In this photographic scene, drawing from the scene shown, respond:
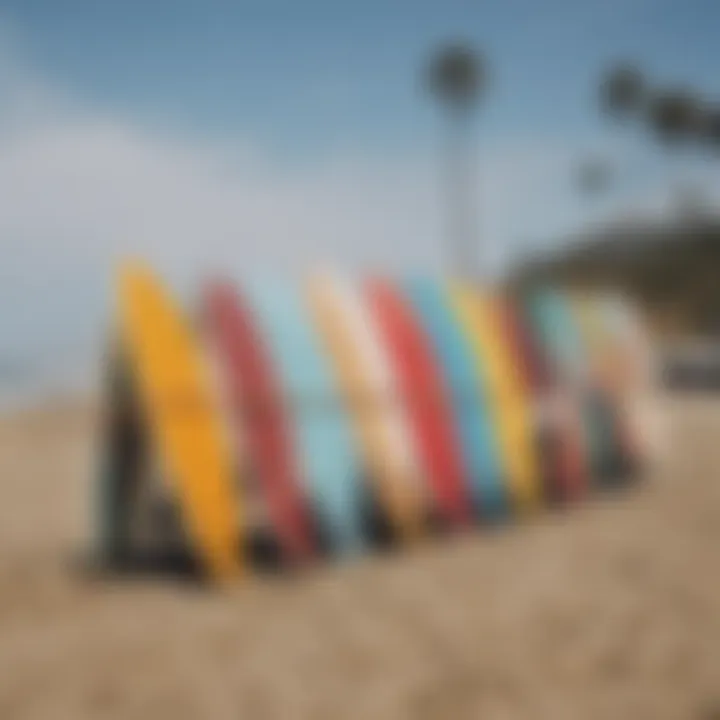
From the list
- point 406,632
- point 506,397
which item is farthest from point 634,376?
point 406,632

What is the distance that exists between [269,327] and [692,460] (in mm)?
4498

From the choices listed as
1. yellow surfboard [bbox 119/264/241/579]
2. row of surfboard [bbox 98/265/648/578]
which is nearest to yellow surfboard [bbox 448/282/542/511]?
row of surfboard [bbox 98/265/648/578]

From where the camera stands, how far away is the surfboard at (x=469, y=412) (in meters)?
6.23

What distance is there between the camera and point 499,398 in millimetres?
6531

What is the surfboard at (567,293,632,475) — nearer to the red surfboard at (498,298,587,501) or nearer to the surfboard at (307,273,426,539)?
the red surfboard at (498,298,587,501)

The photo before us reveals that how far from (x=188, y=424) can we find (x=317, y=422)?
2.40 feet

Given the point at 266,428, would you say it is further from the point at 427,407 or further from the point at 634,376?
the point at 634,376

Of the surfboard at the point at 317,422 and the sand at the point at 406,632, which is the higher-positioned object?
the surfboard at the point at 317,422

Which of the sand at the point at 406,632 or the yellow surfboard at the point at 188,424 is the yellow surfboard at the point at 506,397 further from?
the yellow surfboard at the point at 188,424

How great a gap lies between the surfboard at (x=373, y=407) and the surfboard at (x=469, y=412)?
1.46ft

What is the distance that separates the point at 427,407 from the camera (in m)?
6.09

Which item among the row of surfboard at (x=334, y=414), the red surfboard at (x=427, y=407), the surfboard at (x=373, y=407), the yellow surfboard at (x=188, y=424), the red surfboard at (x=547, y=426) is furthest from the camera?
the red surfboard at (x=547, y=426)

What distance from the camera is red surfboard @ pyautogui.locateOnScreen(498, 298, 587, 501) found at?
6.84m

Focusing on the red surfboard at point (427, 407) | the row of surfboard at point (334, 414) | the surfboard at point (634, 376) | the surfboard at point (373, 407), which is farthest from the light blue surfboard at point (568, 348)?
the surfboard at point (373, 407)
